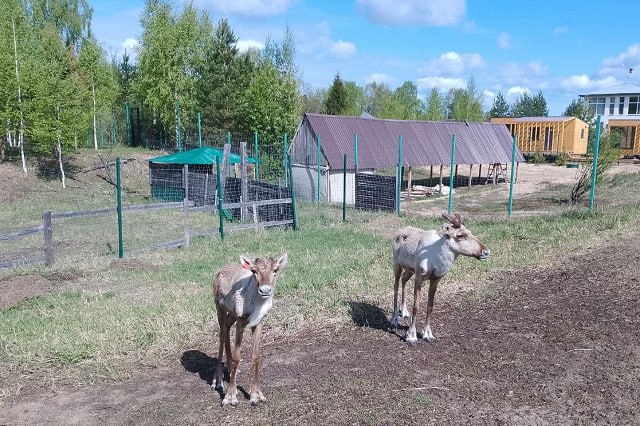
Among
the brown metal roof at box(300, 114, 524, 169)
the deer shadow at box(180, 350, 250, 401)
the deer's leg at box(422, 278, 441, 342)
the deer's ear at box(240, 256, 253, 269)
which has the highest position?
the brown metal roof at box(300, 114, 524, 169)

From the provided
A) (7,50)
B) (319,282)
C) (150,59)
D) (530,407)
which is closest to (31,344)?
(319,282)

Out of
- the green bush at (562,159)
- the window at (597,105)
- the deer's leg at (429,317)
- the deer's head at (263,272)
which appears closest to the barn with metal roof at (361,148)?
the green bush at (562,159)

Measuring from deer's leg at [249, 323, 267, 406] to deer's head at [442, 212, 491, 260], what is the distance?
2.48 metres

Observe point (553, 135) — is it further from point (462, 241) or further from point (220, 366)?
point (220, 366)

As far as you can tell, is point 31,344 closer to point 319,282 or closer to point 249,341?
point 249,341

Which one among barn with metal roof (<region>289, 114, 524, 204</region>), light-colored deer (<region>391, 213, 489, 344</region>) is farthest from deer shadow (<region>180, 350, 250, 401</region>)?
barn with metal roof (<region>289, 114, 524, 204</region>)

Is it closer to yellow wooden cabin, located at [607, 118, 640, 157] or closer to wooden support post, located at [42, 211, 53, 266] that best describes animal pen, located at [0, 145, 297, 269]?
wooden support post, located at [42, 211, 53, 266]

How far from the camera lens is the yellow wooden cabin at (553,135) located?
44781 mm

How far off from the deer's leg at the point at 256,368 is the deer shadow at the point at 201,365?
0.34 metres

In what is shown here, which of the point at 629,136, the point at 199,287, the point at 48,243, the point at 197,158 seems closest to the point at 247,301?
the point at 199,287

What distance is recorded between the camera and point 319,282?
344 inches

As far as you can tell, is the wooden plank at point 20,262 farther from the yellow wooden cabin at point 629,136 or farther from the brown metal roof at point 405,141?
the yellow wooden cabin at point 629,136

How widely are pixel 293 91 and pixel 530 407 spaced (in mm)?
26729

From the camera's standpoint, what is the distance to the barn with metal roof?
885 inches
